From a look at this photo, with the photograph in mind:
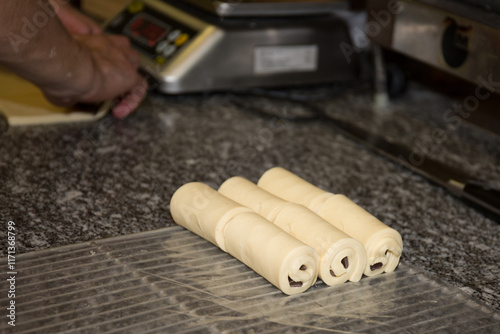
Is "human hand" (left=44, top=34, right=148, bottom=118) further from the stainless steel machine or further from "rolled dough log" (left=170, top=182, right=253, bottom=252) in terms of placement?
the stainless steel machine

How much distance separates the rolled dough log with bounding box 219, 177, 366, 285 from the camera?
890mm

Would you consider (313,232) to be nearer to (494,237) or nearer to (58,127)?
(494,237)

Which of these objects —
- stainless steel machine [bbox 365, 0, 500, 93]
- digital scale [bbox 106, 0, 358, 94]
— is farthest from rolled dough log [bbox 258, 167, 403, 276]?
digital scale [bbox 106, 0, 358, 94]

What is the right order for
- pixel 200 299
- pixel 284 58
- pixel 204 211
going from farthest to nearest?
pixel 284 58 → pixel 204 211 → pixel 200 299

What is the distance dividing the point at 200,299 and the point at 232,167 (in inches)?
18.9

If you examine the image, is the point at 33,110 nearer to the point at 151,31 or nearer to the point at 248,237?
the point at 151,31

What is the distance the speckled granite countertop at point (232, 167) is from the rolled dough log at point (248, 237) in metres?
0.09

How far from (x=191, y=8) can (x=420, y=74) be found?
2.02ft

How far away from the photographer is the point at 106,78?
55.3 inches

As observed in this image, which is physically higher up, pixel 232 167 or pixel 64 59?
pixel 64 59

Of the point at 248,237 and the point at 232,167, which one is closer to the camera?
the point at 248,237

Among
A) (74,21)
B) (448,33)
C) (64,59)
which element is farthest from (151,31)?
(448,33)

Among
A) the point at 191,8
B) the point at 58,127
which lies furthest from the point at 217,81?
the point at 58,127

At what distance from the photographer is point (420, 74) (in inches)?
69.6
